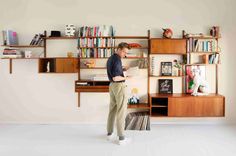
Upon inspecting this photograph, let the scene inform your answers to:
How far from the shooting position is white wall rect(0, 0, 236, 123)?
4574 mm

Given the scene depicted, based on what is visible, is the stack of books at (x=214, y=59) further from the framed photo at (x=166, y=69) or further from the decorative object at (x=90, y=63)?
the decorative object at (x=90, y=63)

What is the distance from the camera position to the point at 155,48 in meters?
4.37

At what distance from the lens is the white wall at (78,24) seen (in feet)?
15.0

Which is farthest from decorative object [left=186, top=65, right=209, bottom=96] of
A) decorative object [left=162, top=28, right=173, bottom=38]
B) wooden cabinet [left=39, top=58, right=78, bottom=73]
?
wooden cabinet [left=39, top=58, right=78, bottom=73]

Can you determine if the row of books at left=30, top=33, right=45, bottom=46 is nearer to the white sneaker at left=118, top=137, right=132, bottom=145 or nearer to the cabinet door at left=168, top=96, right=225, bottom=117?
the white sneaker at left=118, top=137, right=132, bottom=145

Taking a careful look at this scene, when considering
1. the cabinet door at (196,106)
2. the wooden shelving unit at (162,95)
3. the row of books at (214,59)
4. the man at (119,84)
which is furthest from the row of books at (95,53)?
the row of books at (214,59)

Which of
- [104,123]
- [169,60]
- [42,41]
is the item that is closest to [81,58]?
[42,41]

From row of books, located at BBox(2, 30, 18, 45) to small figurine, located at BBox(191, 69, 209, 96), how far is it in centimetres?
338

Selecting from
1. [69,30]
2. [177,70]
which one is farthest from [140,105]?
[69,30]

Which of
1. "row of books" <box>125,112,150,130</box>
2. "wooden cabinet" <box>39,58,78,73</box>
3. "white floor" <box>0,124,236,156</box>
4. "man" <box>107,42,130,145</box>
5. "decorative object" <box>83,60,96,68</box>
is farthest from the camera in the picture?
"decorative object" <box>83,60,96,68</box>

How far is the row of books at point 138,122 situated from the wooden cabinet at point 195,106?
0.40 m

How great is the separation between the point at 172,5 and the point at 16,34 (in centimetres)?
297

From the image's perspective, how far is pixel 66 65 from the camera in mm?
4395

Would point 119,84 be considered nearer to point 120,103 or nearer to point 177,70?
A: point 120,103
